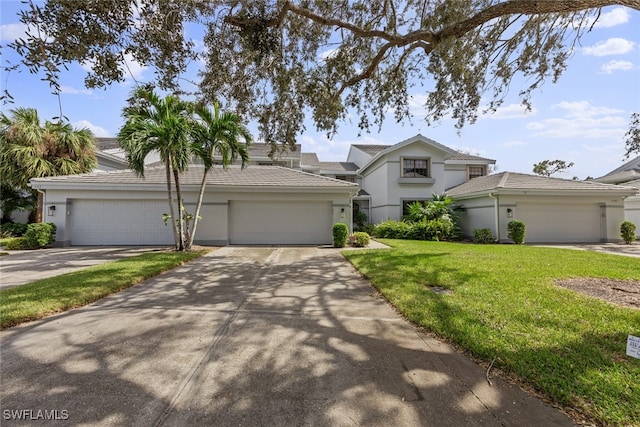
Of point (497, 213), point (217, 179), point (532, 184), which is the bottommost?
point (497, 213)

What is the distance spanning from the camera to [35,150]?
1508 cm

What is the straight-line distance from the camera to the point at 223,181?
1445cm

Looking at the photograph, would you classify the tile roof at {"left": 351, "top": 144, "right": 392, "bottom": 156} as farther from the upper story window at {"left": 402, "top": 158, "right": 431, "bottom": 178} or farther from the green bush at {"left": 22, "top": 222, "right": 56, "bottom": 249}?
the green bush at {"left": 22, "top": 222, "right": 56, "bottom": 249}

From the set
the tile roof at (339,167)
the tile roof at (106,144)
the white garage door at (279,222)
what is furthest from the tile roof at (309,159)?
the tile roof at (106,144)

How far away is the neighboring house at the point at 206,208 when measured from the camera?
13.2 meters

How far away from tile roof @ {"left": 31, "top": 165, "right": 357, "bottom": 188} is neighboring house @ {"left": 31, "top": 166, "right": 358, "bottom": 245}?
39 mm

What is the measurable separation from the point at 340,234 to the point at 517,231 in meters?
9.16

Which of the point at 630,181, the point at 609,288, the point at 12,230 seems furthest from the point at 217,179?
the point at 630,181

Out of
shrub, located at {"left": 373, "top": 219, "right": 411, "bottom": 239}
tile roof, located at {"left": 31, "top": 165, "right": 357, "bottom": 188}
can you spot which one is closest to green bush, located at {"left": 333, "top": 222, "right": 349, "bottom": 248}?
tile roof, located at {"left": 31, "top": 165, "right": 357, "bottom": 188}

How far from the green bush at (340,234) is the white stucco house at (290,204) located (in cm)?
102

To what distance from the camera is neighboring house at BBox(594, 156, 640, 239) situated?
59.2ft

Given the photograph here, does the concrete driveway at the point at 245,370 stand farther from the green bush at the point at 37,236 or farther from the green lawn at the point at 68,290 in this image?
the green bush at the point at 37,236

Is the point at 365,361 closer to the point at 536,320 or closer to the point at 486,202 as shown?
the point at 536,320

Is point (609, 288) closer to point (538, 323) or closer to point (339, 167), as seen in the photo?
→ point (538, 323)
